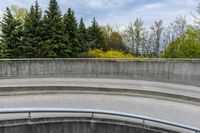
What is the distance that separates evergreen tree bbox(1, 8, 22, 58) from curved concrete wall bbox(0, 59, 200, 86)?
9937 millimetres

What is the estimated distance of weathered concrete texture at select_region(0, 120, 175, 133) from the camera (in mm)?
A: 7203

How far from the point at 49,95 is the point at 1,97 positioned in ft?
6.83

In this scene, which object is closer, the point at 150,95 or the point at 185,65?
the point at 150,95

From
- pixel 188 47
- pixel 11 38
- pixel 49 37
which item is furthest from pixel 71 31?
pixel 188 47

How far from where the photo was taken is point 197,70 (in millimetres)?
13859

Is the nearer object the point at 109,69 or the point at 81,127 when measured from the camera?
the point at 81,127

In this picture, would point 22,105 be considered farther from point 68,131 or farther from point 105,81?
point 105,81

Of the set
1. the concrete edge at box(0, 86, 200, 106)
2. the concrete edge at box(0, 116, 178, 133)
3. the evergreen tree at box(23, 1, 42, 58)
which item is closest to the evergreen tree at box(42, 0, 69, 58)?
the evergreen tree at box(23, 1, 42, 58)

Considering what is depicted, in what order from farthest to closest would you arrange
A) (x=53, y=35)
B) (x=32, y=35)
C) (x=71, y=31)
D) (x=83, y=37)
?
(x=83, y=37) → (x=71, y=31) → (x=32, y=35) → (x=53, y=35)

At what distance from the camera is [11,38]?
2408 cm

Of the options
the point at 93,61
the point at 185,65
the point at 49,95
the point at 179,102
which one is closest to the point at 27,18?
the point at 93,61

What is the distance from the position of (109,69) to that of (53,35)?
1067cm

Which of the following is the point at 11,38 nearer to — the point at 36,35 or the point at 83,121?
the point at 36,35

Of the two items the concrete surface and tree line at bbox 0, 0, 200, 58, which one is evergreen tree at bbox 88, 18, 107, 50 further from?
the concrete surface
